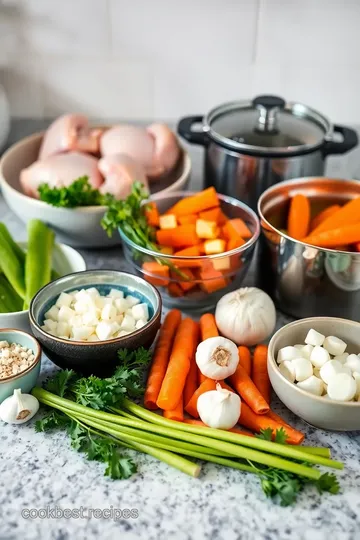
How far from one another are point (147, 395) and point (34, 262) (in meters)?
0.39

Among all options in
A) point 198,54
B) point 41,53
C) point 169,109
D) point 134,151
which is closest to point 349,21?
point 198,54

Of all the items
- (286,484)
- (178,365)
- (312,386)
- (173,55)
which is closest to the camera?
(286,484)

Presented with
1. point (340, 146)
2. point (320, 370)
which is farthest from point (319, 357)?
point (340, 146)

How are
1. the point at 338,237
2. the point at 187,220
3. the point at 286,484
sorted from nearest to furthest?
the point at 286,484, the point at 338,237, the point at 187,220

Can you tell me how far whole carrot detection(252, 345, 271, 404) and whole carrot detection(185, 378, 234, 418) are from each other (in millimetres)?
56

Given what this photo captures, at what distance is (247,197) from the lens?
1.43 m

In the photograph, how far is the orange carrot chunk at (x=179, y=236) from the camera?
1.28 meters

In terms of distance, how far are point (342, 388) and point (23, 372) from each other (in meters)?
0.48

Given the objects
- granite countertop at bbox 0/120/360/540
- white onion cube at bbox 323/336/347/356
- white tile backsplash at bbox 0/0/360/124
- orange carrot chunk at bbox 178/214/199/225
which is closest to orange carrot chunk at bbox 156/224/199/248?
orange carrot chunk at bbox 178/214/199/225

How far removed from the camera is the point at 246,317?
115 centimetres

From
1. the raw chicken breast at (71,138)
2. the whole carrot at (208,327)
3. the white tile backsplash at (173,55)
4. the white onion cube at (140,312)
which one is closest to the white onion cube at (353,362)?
the whole carrot at (208,327)

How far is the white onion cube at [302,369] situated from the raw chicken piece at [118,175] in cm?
55

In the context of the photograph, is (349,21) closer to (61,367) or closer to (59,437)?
(61,367)

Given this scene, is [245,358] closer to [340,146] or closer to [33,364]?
[33,364]
